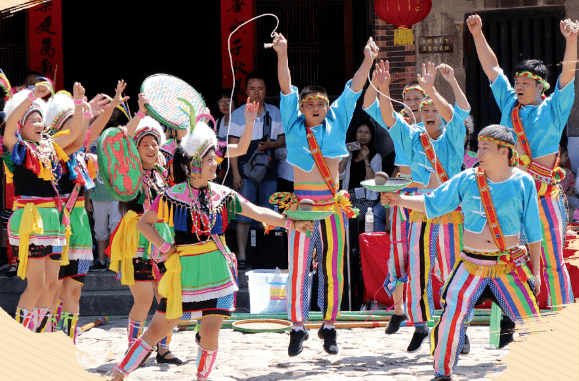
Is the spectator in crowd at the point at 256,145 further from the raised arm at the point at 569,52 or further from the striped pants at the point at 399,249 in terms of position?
the raised arm at the point at 569,52

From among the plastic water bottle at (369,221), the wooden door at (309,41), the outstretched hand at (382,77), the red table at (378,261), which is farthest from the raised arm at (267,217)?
the wooden door at (309,41)

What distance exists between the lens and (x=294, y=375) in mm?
5180

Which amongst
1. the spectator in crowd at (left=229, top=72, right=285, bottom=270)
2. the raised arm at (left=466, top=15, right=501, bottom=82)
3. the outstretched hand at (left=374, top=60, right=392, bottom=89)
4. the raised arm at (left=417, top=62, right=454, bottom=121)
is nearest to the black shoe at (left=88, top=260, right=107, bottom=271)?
the spectator in crowd at (left=229, top=72, right=285, bottom=270)

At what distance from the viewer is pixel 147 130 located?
5402mm

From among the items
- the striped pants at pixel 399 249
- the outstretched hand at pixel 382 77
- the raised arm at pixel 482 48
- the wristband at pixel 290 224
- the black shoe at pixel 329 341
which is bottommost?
the black shoe at pixel 329 341

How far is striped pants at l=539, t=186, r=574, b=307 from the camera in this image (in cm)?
535

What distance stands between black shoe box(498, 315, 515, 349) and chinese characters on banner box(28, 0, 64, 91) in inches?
257

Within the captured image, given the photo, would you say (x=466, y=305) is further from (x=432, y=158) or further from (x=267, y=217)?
(x=432, y=158)

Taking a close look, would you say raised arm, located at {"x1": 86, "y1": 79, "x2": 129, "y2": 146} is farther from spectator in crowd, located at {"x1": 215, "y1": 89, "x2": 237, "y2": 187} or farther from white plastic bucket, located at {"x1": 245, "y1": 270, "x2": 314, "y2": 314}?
spectator in crowd, located at {"x1": 215, "y1": 89, "x2": 237, "y2": 187}

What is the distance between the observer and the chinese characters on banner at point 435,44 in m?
9.00

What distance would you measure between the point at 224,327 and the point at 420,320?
206 cm

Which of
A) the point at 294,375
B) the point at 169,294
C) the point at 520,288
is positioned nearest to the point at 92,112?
the point at 169,294

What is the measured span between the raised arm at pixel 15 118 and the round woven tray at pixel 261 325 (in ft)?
8.54

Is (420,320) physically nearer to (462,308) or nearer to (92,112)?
(462,308)
